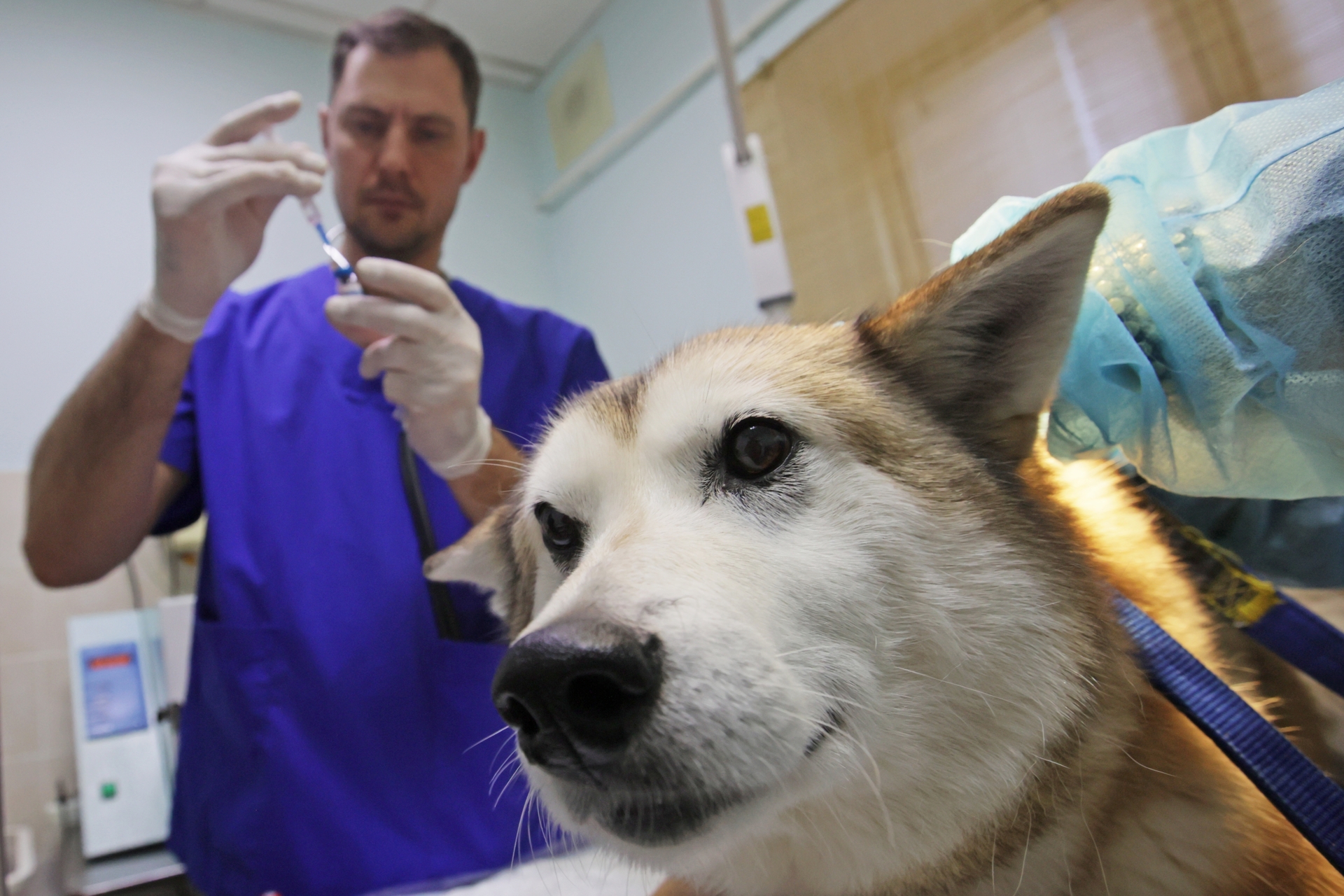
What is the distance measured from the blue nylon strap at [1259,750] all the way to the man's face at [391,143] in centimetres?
140

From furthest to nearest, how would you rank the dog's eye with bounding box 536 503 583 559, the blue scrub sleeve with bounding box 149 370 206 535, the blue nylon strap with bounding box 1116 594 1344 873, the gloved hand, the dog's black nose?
the blue scrub sleeve with bounding box 149 370 206 535 → the gloved hand → the dog's eye with bounding box 536 503 583 559 → the blue nylon strap with bounding box 1116 594 1344 873 → the dog's black nose

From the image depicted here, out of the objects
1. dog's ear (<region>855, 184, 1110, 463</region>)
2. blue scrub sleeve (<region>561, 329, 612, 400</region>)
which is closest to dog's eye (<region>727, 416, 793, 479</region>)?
dog's ear (<region>855, 184, 1110, 463</region>)

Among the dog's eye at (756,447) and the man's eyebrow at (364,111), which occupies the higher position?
the man's eyebrow at (364,111)

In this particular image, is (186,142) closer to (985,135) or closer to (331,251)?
(331,251)

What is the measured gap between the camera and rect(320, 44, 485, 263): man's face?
1349 millimetres

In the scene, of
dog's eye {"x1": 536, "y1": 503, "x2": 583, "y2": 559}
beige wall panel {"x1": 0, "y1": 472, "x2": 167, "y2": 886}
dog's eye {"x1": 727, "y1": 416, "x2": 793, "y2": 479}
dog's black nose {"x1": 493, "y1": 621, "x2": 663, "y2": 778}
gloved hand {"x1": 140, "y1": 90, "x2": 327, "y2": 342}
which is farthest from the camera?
beige wall panel {"x1": 0, "y1": 472, "x2": 167, "y2": 886}

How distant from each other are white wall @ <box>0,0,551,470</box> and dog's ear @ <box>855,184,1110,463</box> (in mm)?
1186

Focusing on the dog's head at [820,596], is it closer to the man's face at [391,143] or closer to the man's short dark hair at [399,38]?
the man's face at [391,143]

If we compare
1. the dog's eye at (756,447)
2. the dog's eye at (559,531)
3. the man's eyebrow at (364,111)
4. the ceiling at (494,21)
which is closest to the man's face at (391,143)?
the man's eyebrow at (364,111)

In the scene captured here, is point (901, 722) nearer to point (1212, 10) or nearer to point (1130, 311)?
point (1130, 311)

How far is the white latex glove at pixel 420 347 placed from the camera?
3.08 ft

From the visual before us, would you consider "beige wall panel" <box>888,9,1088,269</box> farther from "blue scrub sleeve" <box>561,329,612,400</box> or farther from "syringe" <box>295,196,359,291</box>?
"syringe" <box>295,196,359,291</box>

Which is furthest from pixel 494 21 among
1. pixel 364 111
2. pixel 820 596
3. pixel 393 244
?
pixel 820 596

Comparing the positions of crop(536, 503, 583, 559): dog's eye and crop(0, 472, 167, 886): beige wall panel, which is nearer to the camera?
crop(536, 503, 583, 559): dog's eye
